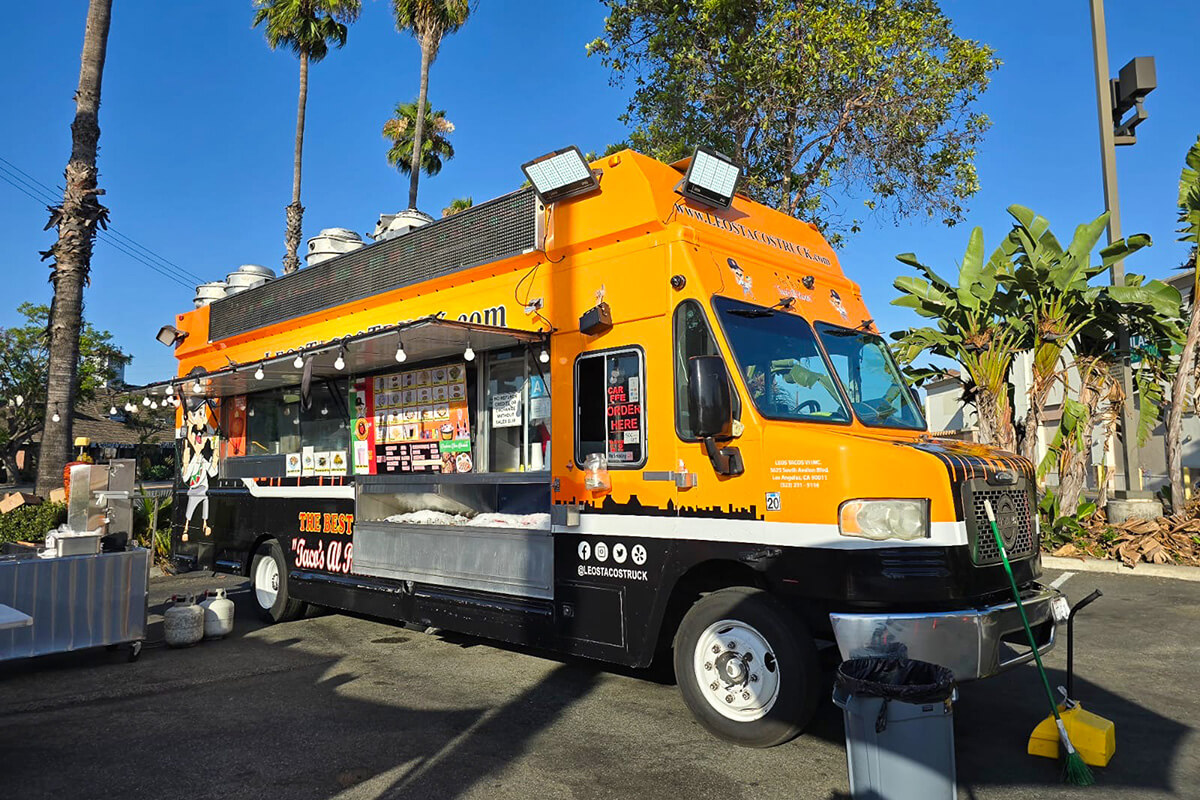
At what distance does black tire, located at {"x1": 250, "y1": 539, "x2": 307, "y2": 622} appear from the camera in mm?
8164

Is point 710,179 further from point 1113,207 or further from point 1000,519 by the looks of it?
point 1113,207

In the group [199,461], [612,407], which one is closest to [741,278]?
[612,407]

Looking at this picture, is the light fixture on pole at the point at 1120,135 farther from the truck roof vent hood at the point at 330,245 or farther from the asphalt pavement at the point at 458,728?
the truck roof vent hood at the point at 330,245

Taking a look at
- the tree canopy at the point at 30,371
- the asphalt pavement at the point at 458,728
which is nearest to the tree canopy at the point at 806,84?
the asphalt pavement at the point at 458,728

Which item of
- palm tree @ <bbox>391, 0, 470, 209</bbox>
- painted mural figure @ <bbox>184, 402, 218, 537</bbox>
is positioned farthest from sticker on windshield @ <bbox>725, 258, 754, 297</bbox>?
palm tree @ <bbox>391, 0, 470, 209</bbox>

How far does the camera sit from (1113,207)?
1220cm

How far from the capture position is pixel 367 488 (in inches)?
287

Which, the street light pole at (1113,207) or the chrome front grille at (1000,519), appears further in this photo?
the street light pole at (1113,207)

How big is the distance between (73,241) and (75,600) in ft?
24.3

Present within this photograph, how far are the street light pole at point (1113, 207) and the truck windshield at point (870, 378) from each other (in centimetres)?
806

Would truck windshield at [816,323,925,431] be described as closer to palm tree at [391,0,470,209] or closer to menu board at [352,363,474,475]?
menu board at [352,363,474,475]

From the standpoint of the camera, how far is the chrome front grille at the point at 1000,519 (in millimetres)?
4348

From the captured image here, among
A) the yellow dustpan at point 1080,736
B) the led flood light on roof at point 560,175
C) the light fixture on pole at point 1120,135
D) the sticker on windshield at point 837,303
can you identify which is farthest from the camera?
the light fixture on pole at point 1120,135

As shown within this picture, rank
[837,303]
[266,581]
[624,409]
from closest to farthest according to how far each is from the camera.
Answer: [624,409] → [837,303] → [266,581]
